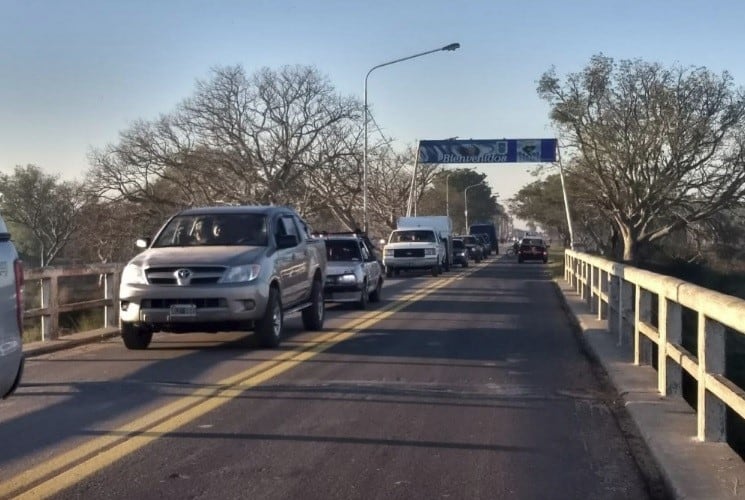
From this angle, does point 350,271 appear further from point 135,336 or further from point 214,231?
point 135,336

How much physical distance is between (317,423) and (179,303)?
5.03m

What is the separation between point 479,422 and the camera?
27.4 ft

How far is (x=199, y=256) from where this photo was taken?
42.9 ft

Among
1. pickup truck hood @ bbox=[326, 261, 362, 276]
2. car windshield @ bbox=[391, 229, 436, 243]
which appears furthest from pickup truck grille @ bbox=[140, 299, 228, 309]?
car windshield @ bbox=[391, 229, 436, 243]

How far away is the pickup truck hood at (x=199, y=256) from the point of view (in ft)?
42.5

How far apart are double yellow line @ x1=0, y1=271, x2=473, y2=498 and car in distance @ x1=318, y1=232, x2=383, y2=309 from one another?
753cm

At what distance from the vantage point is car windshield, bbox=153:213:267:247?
46.3ft

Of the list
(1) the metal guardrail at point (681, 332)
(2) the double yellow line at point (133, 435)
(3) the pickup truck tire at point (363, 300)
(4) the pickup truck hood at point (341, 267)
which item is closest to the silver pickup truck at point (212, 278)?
(2) the double yellow line at point (133, 435)

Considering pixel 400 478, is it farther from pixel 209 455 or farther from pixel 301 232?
pixel 301 232

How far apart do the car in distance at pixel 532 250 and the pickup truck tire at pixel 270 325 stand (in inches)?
1915

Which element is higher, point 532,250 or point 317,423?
point 532,250

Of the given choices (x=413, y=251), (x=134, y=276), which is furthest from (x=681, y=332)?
(x=413, y=251)

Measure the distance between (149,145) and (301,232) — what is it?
116 feet

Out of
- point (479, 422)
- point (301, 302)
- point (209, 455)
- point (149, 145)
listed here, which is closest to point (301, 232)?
point (301, 302)
